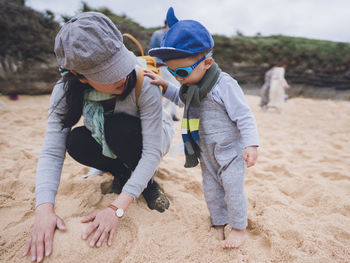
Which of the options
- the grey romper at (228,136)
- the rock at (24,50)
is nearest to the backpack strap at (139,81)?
the grey romper at (228,136)

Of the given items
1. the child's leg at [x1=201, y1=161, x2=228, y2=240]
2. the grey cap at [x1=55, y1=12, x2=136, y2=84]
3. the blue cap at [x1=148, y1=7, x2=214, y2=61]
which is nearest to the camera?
the grey cap at [x1=55, y1=12, x2=136, y2=84]

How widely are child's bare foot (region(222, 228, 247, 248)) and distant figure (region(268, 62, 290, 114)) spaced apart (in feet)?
18.1

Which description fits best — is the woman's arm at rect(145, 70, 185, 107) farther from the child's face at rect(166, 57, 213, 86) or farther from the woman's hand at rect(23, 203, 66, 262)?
the woman's hand at rect(23, 203, 66, 262)

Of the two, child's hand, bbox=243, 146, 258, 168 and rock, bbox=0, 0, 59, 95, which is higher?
child's hand, bbox=243, 146, 258, 168

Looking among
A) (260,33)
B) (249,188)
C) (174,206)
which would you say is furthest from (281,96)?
(260,33)

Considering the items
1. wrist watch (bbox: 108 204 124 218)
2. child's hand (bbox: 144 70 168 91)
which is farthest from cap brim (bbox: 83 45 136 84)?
wrist watch (bbox: 108 204 124 218)

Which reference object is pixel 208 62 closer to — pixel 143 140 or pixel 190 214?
pixel 143 140

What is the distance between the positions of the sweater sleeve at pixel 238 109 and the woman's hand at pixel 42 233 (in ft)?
3.07

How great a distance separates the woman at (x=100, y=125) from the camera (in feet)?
3.05

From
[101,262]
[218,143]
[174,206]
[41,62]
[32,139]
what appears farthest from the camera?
[41,62]

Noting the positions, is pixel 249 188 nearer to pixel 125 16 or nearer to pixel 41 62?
pixel 41 62

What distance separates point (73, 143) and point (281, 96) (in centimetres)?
594

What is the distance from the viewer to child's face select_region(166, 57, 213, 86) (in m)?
1.07

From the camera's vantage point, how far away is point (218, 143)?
3.74 feet
